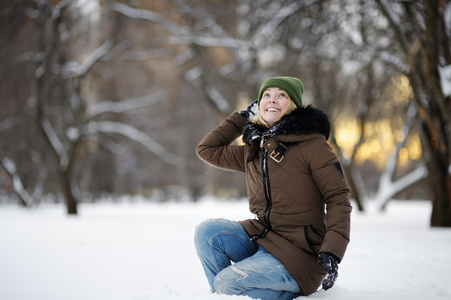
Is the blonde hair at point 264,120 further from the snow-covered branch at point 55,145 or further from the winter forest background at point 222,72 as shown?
the snow-covered branch at point 55,145

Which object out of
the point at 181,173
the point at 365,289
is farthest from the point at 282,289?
the point at 181,173

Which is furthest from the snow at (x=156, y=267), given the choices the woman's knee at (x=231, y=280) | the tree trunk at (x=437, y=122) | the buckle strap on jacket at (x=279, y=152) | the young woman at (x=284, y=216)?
the buckle strap on jacket at (x=279, y=152)

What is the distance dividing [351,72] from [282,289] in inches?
320

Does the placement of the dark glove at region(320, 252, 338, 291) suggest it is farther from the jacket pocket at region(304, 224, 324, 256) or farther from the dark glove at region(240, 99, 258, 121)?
the dark glove at region(240, 99, 258, 121)

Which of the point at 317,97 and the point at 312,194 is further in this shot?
the point at 317,97

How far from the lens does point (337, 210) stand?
6.86 feet

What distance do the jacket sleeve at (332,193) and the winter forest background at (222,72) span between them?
13.4 ft

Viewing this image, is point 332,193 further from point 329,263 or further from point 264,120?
point 264,120

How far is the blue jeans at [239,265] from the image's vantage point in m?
2.12

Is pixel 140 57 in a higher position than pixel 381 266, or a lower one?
higher

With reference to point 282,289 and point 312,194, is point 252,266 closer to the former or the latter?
point 282,289

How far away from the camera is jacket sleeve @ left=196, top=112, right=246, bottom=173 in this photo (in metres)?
2.62

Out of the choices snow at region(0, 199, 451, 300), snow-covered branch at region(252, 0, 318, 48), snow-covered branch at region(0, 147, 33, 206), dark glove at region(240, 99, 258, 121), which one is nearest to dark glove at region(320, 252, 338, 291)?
snow at region(0, 199, 451, 300)

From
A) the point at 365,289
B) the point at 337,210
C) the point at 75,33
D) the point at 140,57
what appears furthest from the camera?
the point at 140,57
